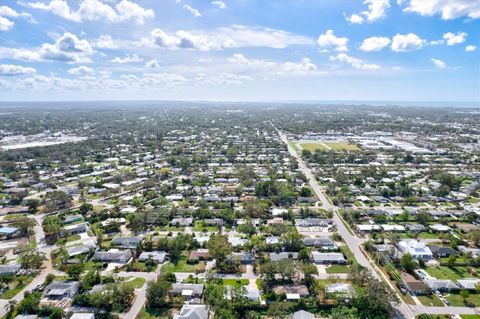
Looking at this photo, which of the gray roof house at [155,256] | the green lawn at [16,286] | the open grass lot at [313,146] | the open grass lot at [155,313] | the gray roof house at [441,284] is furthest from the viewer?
the open grass lot at [313,146]

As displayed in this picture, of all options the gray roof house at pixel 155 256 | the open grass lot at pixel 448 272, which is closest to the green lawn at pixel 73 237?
the gray roof house at pixel 155 256

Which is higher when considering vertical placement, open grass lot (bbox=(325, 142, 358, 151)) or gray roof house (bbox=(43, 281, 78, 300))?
open grass lot (bbox=(325, 142, 358, 151))

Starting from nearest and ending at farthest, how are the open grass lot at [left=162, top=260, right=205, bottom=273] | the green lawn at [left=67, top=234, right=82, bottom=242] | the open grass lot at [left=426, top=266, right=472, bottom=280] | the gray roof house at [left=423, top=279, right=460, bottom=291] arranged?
the gray roof house at [left=423, top=279, right=460, bottom=291]
the open grass lot at [left=426, top=266, right=472, bottom=280]
the open grass lot at [left=162, top=260, right=205, bottom=273]
the green lawn at [left=67, top=234, right=82, bottom=242]

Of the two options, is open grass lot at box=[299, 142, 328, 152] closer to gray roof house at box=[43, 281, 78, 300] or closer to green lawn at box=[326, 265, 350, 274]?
green lawn at box=[326, 265, 350, 274]

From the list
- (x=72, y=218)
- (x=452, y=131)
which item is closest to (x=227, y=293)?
(x=72, y=218)

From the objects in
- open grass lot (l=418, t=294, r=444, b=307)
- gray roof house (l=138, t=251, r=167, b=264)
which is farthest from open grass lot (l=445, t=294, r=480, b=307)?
gray roof house (l=138, t=251, r=167, b=264)

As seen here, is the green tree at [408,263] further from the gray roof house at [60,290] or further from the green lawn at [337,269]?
the gray roof house at [60,290]

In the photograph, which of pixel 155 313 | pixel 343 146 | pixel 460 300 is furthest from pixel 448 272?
pixel 343 146

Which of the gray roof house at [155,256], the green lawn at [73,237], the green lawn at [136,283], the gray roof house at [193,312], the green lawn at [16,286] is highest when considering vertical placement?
the gray roof house at [193,312]
